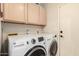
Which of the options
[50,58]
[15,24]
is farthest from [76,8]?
[15,24]

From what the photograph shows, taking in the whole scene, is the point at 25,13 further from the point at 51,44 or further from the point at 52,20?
the point at 51,44

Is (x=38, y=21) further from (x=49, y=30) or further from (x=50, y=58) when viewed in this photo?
(x=50, y=58)

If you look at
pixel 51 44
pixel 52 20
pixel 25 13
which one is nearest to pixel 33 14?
pixel 25 13

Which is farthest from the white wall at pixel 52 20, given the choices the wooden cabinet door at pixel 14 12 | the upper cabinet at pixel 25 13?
the wooden cabinet door at pixel 14 12

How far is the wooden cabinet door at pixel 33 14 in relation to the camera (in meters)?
1.47

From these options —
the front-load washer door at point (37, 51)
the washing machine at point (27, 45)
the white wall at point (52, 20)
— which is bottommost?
the front-load washer door at point (37, 51)

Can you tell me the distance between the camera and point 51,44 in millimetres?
1562

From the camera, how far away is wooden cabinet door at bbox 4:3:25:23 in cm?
123

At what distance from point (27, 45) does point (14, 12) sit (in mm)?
392

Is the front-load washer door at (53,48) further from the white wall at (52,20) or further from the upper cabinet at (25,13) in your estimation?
the upper cabinet at (25,13)

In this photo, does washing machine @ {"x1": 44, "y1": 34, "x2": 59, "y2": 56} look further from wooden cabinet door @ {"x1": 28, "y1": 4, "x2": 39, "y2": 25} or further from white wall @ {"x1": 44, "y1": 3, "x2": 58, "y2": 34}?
wooden cabinet door @ {"x1": 28, "y1": 4, "x2": 39, "y2": 25}

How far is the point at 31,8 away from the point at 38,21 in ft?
0.65

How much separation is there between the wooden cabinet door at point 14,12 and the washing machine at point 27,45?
0.21 meters

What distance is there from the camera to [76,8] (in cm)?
137
